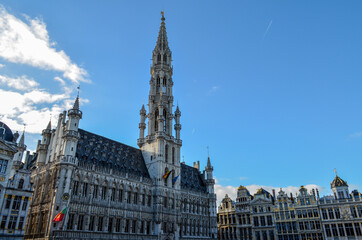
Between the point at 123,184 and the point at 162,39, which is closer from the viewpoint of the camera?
the point at 123,184

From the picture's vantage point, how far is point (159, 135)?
61031mm

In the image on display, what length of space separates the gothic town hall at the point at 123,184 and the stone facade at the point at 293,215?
28.6 feet

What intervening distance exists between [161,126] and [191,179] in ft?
63.4

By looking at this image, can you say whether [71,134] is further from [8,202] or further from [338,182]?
[338,182]

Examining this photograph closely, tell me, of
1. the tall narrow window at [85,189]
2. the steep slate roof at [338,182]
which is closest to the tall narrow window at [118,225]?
the tall narrow window at [85,189]

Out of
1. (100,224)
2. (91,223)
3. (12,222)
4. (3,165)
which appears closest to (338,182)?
(100,224)

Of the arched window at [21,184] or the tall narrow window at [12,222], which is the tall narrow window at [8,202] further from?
the arched window at [21,184]

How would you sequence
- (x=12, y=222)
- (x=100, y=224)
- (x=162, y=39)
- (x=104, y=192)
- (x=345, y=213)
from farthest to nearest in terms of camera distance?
(x=162, y=39)
(x=345, y=213)
(x=104, y=192)
(x=100, y=224)
(x=12, y=222)

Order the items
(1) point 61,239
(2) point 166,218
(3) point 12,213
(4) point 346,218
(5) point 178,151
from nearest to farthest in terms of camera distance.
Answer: (3) point 12,213 < (1) point 61,239 < (2) point 166,218 < (4) point 346,218 < (5) point 178,151

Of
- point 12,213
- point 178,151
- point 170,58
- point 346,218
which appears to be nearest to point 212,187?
point 178,151

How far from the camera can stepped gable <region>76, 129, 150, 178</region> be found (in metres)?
49.9

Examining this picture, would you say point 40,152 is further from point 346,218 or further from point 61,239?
point 346,218

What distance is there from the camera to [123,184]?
5103 cm

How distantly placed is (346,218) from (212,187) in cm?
3137
